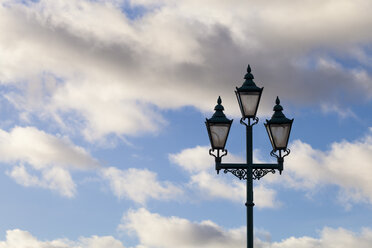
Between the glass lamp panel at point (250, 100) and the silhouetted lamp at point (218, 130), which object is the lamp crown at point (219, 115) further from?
the glass lamp panel at point (250, 100)

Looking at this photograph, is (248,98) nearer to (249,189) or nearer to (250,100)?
(250,100)

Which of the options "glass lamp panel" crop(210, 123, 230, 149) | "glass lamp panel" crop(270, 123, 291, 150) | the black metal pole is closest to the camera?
the black metal pole

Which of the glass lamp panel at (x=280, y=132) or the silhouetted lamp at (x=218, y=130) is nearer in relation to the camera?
the silhouetted lamp at (x=218, y=130)

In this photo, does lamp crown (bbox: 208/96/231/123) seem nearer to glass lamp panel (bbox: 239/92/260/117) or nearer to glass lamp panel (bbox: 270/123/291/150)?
glass lamp panel (bbox: 239/92/260/117)

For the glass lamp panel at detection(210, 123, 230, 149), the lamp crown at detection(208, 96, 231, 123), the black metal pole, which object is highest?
the lamp crown at detection(208, 96, 231, 123)

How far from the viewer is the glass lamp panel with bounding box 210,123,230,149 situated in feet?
52.0

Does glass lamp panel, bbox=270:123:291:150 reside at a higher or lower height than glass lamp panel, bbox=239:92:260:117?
lower

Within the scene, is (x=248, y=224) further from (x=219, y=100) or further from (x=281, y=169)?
(x=219, y=100)

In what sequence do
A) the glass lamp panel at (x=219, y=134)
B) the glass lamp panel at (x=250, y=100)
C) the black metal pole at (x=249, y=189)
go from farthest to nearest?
the glass lamp panel at (x=250, y=100)
the glass lamp panel at (x=219, y=134)
the black metal pole at (x=249, y=189)

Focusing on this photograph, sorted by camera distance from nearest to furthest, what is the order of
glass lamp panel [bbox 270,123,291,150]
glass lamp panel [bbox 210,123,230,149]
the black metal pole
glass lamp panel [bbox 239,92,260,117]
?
the black metal pole < glass lamp panel [bbox 210,123,230,149] < glass lamp panel [bbox 239,92,260,117] < glass lamp panel [bbox 270,123,291,150]

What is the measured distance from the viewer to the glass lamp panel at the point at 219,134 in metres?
15.8

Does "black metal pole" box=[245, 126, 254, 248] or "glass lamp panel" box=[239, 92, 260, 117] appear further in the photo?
"glass lamp panel" box=[239, 92, 260, 117]

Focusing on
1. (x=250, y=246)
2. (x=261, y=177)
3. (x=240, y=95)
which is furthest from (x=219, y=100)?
(x=250, y=246)

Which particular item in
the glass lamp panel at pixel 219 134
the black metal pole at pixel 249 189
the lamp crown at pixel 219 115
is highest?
the lamp crown at pixel 219 115
